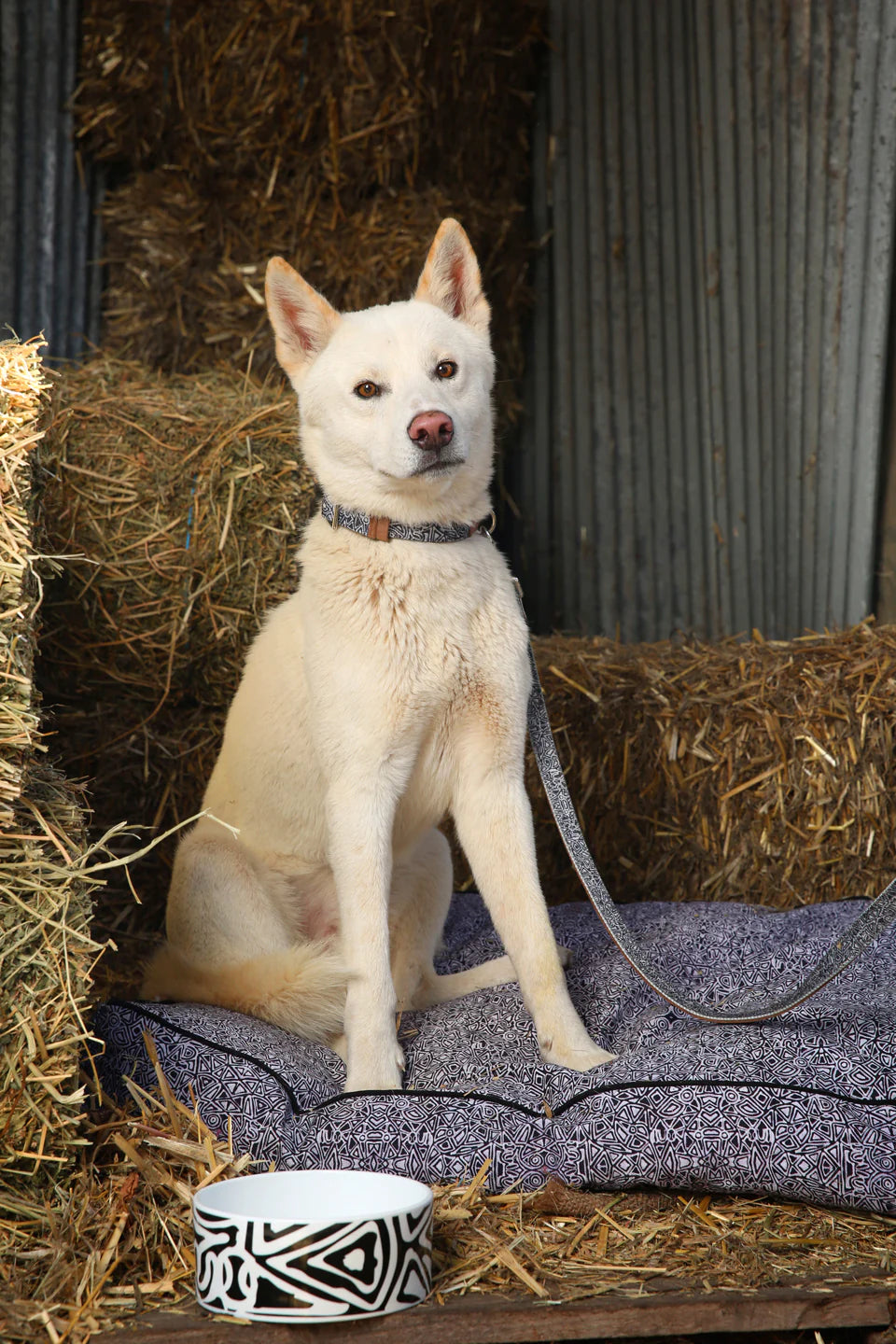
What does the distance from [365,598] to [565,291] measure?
128 inches

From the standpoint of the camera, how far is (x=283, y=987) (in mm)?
2422

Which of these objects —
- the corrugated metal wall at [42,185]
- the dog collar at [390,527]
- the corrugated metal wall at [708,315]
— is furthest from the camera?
the corrugated metal wall at [42,185]

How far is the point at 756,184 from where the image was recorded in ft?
14.6

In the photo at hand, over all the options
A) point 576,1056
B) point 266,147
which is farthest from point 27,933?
point 266,147

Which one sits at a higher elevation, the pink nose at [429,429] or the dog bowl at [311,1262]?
the pink nose at [429,429]

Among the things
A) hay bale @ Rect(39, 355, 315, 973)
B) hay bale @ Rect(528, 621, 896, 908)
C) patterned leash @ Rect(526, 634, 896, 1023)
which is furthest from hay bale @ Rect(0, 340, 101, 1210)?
hay bale @ Rect(528, 621, 896, 908)

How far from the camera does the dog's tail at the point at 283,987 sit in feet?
7.77

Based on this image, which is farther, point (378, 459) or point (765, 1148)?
point (378, 459)

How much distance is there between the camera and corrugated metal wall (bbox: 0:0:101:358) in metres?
4.54

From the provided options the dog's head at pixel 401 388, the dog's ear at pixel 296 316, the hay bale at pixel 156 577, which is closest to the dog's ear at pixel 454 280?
the dog's head at pixel 401 388

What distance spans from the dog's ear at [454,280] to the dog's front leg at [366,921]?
1.08 m

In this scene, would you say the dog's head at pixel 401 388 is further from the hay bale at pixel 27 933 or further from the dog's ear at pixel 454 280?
the hay bale at pixel 27 933

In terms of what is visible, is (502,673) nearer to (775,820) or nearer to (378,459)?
(378,459)

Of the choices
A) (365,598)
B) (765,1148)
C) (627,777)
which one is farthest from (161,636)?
(765,1148)
